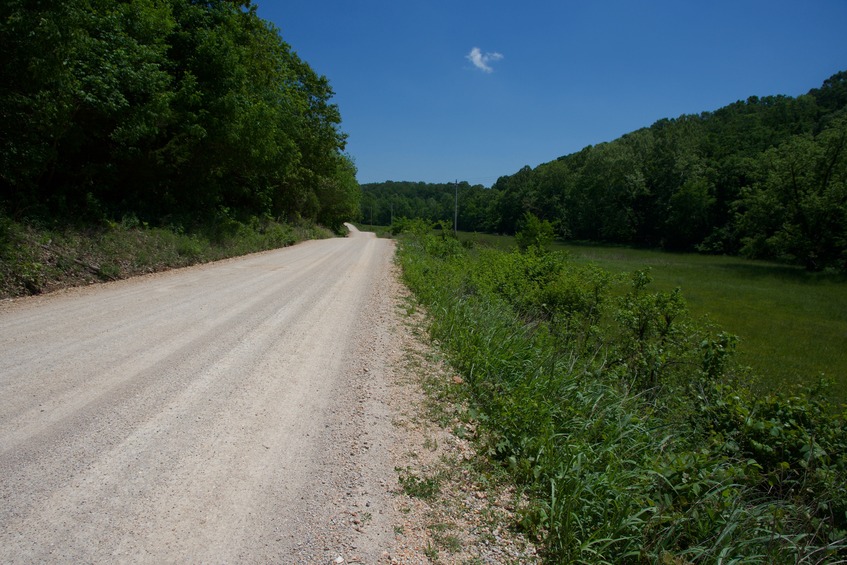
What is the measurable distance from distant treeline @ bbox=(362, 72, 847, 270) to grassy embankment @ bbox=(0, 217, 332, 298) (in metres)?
20.1

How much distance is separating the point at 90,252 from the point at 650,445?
504 inches

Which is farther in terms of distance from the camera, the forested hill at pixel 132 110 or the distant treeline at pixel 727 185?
the distant treeline at pixel 727 185

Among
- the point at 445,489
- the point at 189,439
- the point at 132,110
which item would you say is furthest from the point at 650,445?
the point at 132,110

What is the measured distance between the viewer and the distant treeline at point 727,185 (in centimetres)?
3422

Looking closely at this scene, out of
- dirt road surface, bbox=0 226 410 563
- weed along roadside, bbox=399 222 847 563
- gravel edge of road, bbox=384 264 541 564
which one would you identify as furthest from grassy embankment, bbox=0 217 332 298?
gravel edge of road, bbox=384 264 541 564

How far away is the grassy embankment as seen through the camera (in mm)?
8727

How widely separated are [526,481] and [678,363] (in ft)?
14.3

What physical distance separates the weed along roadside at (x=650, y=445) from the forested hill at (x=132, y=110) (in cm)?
1008

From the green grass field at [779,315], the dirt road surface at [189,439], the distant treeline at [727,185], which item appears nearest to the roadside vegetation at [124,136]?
the dirt road surface at [189,439]

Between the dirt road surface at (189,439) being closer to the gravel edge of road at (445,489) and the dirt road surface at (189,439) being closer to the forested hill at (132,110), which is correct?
the gravel edge of road at (445,489)

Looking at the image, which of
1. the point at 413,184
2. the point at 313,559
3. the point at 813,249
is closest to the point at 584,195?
the point at 813,249

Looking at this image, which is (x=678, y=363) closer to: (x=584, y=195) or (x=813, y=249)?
(x=813, y=249)

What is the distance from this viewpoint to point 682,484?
134 inches

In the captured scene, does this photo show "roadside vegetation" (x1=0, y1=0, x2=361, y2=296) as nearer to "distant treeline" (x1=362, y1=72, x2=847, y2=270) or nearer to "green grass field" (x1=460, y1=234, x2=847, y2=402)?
"green grass field" (x1=460, y1=234, x2=847, y2=402)
